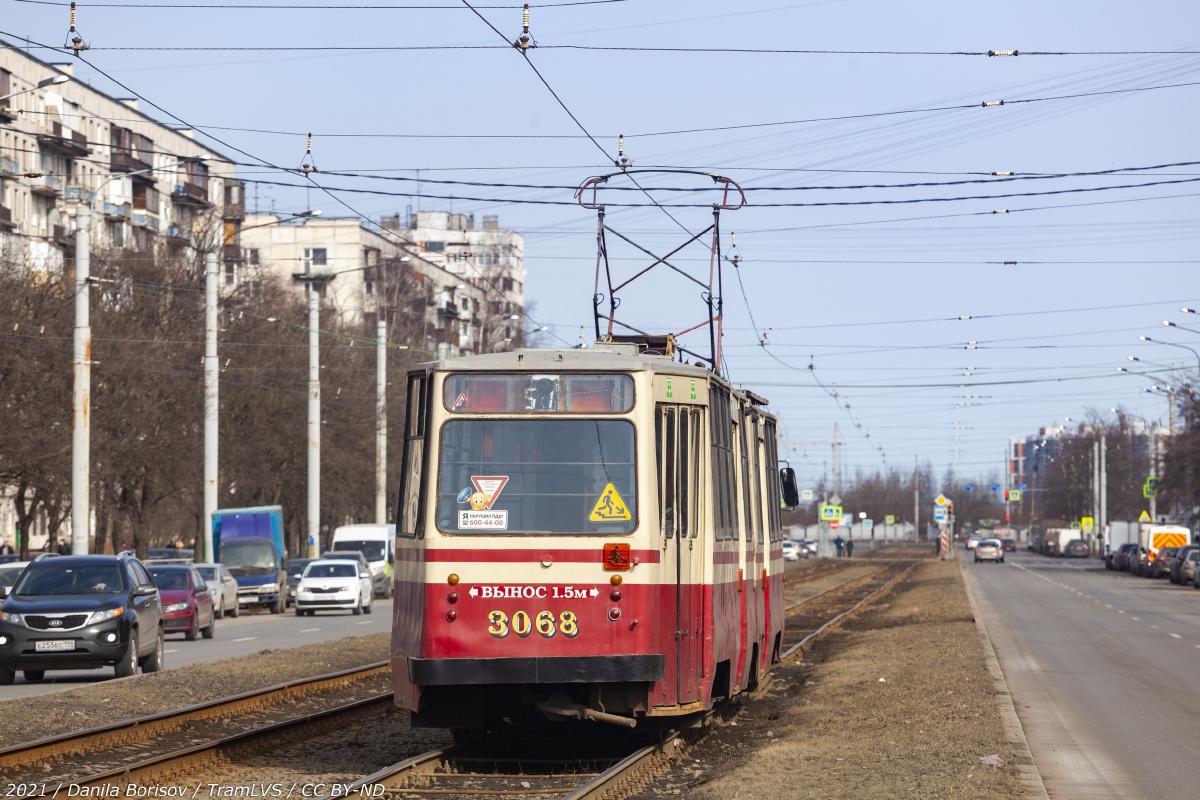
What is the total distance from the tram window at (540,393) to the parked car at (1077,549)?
109329 millimetres

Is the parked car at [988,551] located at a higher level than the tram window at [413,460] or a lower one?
lower

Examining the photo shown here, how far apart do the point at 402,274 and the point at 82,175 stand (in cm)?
2617

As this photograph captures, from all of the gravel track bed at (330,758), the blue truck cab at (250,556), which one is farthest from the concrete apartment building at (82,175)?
the gravel track bed at (330,758)

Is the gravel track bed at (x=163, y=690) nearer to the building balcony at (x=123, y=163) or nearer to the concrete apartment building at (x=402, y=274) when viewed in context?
the concrete apartment building at (x=402, y=274)

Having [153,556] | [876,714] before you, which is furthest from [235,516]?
[876,714]

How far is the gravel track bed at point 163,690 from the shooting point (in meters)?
15.6

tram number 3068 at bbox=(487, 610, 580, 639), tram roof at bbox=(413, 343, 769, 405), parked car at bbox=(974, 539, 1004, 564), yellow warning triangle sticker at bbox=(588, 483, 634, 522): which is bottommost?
parked car at bbox=(974, 539, 1004, 564)

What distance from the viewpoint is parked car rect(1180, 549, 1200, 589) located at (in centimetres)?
5816

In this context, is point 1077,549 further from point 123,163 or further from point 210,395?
point 210,395

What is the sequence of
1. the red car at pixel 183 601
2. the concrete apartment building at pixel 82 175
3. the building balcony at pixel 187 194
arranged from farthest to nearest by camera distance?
the building balcony at pixel 187 194, the concrete apartment building at pixel 82 175, the red car at pixel 183 601

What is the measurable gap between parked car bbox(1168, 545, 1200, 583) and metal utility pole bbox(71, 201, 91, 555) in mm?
39282

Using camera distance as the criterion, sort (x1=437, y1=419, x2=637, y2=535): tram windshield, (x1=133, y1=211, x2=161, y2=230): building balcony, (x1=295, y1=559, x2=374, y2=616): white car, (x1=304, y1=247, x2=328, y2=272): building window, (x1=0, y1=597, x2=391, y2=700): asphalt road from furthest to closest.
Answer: (x1=304, y1=247, x2=328, y2=272): building window
(x1=133, y1=211, x2=161, y2=230): building balcony
(x1=295, y1=559, x2=374, y2=616): white car
(x1=0, y1=597, x2=391, y2=700): asphalt road
(x1=437, y1=419, x2=637, y2=535): tram windshield

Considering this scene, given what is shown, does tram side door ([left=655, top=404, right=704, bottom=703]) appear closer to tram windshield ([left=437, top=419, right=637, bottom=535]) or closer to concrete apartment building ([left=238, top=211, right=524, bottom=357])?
tram windshield ([left=437, top=419, right=637, bottom=535])

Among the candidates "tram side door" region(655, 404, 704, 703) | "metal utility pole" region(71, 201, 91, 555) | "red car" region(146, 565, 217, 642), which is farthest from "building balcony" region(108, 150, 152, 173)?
"tram side door" region(655, 404, 704, 703)
